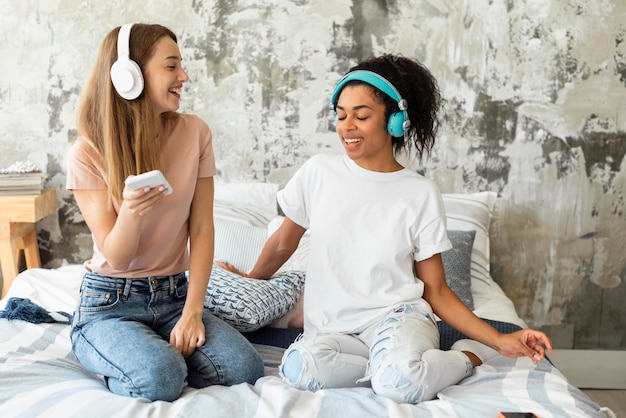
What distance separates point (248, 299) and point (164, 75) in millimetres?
632

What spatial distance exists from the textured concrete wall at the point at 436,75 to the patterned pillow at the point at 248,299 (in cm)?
104

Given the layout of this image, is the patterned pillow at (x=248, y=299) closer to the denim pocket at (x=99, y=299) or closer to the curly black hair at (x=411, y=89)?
the denim pocket at (x=99, y=299)

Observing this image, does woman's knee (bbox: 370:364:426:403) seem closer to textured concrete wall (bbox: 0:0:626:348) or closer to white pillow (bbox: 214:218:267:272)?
white pillow (bbox: 214:218:267:272)

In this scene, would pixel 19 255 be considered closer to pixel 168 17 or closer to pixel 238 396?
pixel 168 17

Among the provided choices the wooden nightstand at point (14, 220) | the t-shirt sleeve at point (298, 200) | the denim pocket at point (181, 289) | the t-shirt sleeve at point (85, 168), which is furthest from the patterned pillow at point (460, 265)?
the wooden nightstand at point (14, 220)

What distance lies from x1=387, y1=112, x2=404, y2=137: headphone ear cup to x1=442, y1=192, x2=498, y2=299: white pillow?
0.94 m

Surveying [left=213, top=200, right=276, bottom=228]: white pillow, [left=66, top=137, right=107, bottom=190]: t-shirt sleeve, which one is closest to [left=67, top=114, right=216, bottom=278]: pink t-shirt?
[left=66, top=137, right=107, bottom=190]: t-shirt sleeve

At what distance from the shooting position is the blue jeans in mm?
1487

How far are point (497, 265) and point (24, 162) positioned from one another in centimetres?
205

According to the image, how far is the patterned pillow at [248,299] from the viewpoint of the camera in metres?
1.86

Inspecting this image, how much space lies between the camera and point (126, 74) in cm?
160

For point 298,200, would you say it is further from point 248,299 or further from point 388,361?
point 388,361

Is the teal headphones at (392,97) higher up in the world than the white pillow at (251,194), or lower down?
higher up

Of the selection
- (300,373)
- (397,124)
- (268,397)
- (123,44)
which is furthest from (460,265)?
(123,44)
